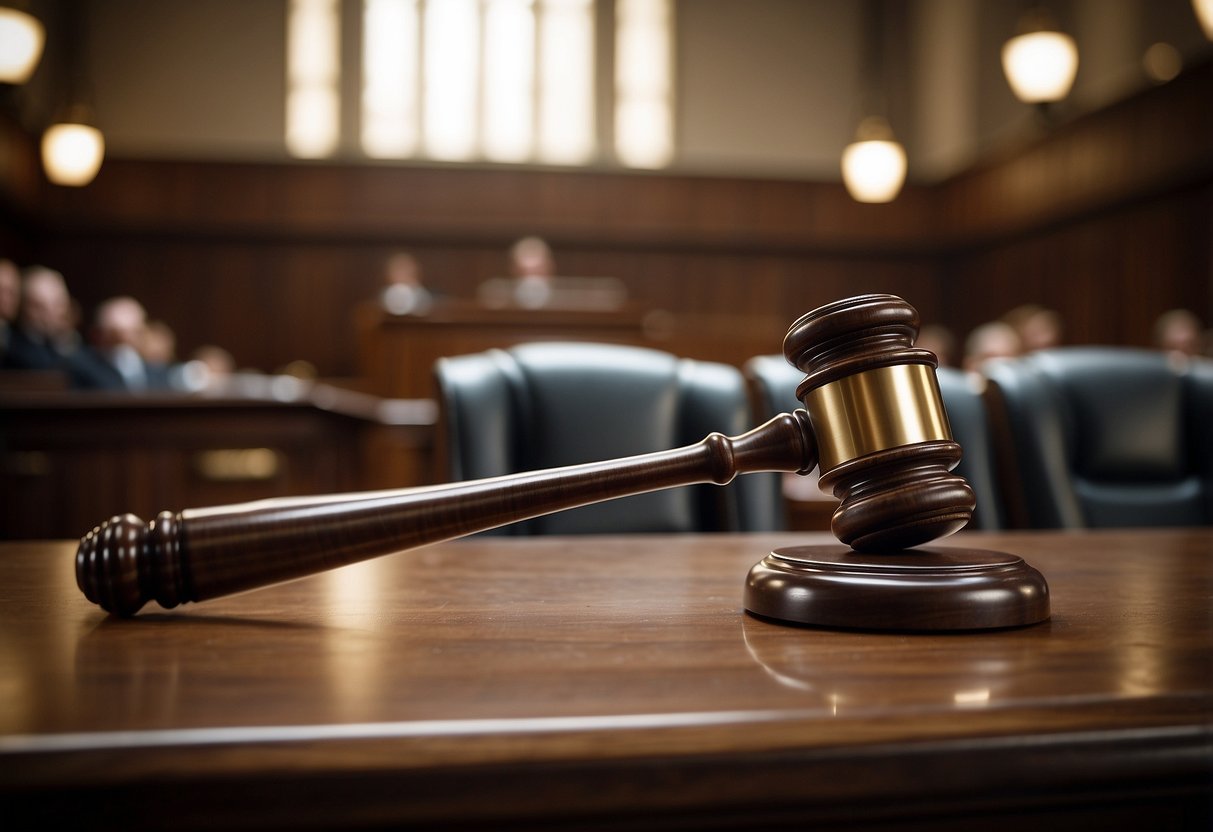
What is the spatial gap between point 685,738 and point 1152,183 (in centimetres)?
802

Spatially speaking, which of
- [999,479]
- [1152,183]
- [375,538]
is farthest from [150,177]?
[375,538]

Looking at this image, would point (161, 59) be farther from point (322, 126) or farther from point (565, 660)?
point (565, 660)

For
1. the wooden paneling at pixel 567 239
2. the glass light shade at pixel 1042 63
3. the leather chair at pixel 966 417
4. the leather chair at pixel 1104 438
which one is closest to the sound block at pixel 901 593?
the leather chair at pixel 966 417

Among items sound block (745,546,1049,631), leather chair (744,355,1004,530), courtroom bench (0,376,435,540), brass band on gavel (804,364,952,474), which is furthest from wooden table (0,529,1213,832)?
courtroom bench (0,376,435,540)

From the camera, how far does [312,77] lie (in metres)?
9.62

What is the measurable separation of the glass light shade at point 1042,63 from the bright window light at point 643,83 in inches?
226

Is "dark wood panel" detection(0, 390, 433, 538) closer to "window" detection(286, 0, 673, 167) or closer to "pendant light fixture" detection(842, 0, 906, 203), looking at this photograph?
"pendant light fixture" detection(842, 0, 906, 203)

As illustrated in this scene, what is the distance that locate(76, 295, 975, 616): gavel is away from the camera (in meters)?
0.63

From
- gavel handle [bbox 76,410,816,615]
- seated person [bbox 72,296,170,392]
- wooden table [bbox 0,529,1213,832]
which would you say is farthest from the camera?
seated person [bbox 72,296,170,392]

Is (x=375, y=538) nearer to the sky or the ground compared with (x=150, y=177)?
nearer to the ground

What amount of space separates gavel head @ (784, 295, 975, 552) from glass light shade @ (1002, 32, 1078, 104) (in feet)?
14.2

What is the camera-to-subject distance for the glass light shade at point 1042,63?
14.4ft

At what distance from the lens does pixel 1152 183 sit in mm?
7215

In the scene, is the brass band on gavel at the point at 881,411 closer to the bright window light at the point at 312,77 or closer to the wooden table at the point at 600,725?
the wooden table at the point at 600,725
